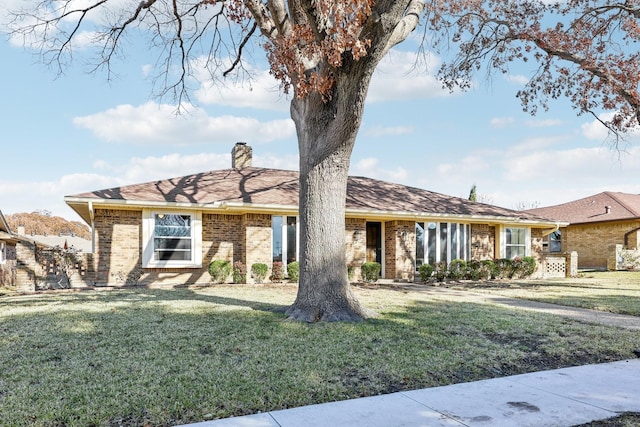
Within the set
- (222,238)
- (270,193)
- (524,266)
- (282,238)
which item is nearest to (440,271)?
(524,266)

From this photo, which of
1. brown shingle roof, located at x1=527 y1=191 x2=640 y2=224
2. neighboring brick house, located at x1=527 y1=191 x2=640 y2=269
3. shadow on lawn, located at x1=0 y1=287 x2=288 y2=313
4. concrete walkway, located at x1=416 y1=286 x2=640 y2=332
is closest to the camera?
concrete walkway, located at x1=416 y1=286 x2=640 y2=332

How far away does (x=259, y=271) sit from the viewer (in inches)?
604

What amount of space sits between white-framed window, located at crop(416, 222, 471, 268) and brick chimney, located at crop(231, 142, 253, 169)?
27.1 feet

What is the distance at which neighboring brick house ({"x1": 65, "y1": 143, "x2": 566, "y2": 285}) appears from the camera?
14.9 m

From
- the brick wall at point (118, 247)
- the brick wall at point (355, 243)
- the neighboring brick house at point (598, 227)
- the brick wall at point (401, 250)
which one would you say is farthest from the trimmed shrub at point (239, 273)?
the neighboring brick house at point (598, 227)

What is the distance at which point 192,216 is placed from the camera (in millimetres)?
15633

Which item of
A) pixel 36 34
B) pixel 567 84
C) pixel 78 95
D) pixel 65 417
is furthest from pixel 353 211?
pixel 65 417

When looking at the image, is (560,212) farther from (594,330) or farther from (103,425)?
(103,425)

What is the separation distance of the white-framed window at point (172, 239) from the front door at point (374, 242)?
7005 mm

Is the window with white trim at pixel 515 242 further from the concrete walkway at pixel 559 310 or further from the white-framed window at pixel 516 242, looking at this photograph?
the concrete walkway at pixel 559 310

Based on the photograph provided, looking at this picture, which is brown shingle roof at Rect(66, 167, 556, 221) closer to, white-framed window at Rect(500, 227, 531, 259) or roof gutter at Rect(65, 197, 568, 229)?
roof gutter at Rect(65, 197, 568, 229)

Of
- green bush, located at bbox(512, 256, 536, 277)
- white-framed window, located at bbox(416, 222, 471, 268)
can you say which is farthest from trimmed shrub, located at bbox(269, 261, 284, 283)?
green bush, located at bbox(512, 256, 536, 277)

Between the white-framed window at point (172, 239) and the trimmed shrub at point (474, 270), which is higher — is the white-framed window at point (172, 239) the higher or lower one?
the higher one

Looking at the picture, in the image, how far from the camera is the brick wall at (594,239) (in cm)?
2753
